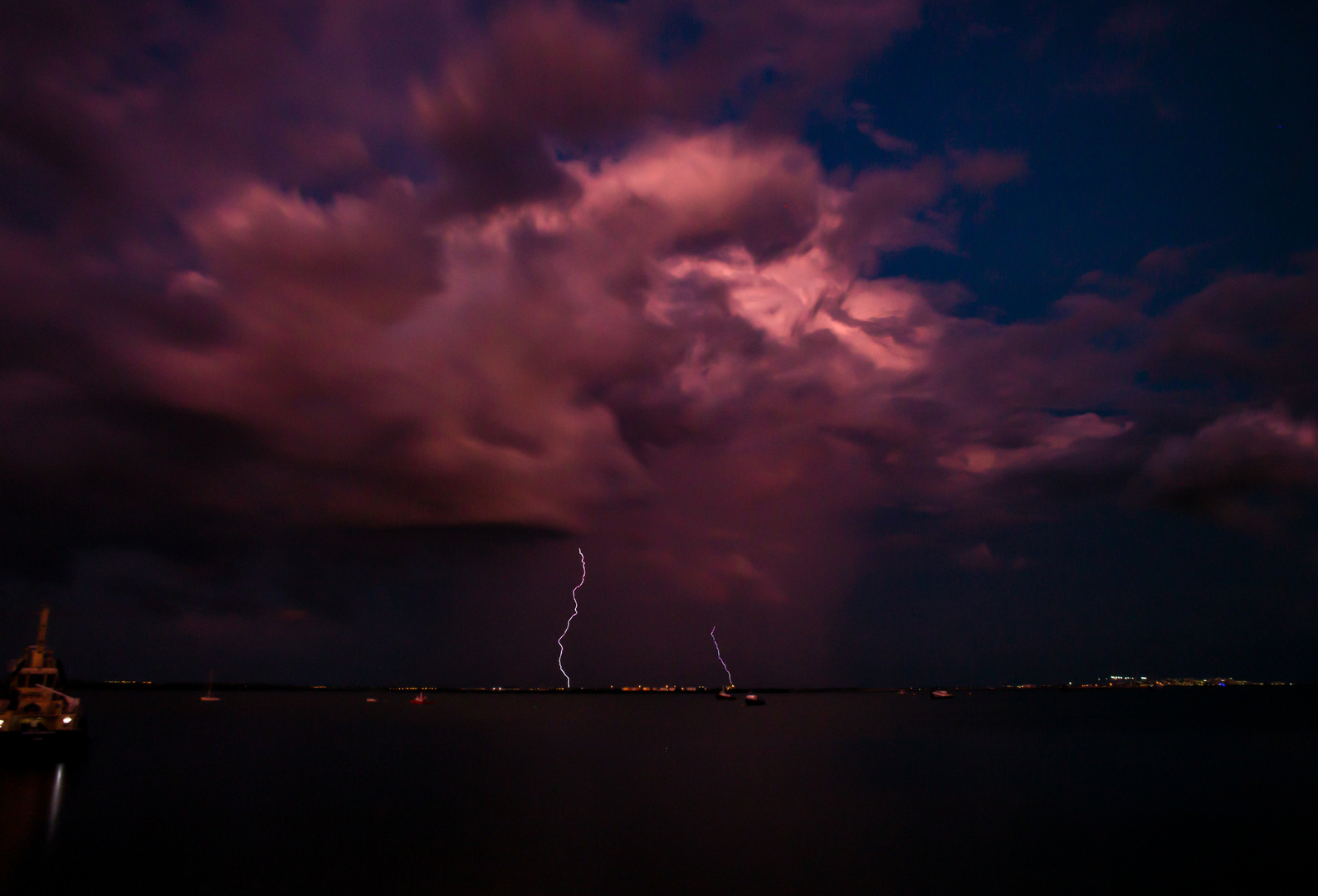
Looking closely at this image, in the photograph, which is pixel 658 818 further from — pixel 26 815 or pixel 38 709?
pixel 38 709

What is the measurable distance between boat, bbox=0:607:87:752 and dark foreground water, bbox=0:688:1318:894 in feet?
11.8

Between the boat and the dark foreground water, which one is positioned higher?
the boat

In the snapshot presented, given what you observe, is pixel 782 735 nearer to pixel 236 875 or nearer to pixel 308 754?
pixel 308 754

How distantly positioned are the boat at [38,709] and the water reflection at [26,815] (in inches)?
104

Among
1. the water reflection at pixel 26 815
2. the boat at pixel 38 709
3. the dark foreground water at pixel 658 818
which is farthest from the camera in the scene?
the boat at pixel 38 709

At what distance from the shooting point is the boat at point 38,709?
6231 centimetres

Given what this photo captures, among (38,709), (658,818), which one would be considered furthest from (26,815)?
(658,818)

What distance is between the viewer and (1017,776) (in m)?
62.2

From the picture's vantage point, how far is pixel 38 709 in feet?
210

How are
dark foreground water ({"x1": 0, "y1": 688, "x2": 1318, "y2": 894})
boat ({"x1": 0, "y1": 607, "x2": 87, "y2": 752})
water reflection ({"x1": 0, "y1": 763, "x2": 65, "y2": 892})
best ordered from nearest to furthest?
dark foreground water ({"x1": 0, "y1": 688, "x2": 1318, "y2": 894}), water reflection ({"x1": 0, "y1": 763, "x2": 65, "y2": 892}), boat ({"x1": 0, "y1": 607, "x2": 87, "y2": 752})

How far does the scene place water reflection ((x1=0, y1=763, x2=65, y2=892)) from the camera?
32.3 metres

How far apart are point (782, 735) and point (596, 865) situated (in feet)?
248

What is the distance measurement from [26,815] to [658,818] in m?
33.3

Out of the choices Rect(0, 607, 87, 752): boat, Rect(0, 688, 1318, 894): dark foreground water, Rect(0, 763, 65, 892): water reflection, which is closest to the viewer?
Rect(0, 688, 1318, 894): dark foreground water
